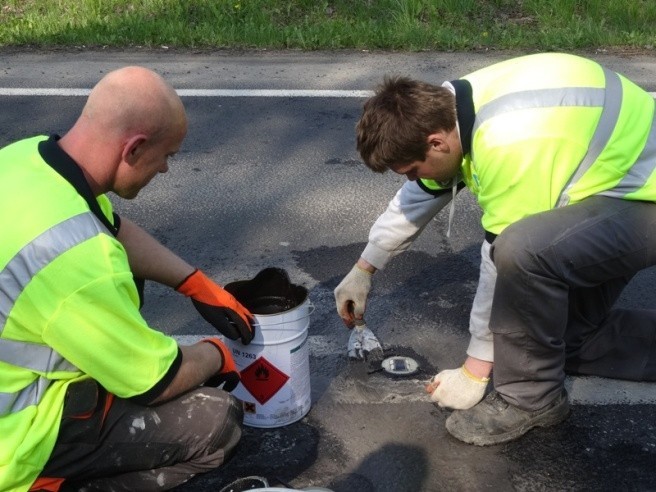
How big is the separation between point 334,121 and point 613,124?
3269mm

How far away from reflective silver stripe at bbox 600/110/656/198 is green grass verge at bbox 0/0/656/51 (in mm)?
→ 4803

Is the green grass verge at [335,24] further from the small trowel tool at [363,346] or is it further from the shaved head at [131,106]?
the shaved head at [131,106]

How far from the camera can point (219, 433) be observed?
9.23ft

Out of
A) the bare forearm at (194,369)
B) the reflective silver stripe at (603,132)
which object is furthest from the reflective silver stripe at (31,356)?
the reflective silver stripe at (603,132)

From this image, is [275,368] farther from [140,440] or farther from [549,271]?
[549,271]

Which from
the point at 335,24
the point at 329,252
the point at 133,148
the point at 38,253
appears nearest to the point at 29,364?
the point at 38,253

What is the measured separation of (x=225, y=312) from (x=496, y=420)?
995 millimetres

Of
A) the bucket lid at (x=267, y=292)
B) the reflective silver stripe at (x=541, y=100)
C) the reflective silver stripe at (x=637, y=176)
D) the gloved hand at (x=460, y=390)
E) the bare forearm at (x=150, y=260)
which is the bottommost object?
the gloved hand at (x=460, y=390)

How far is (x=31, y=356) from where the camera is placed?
7.86 feet

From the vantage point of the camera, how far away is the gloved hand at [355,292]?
11.8 feet

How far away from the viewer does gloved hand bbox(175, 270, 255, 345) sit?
9.87ft

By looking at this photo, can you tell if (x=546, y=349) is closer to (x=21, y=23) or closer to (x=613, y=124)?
(x=613, y=124)

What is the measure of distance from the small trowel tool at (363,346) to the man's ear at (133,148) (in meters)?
1.40

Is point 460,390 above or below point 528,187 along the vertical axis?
below
